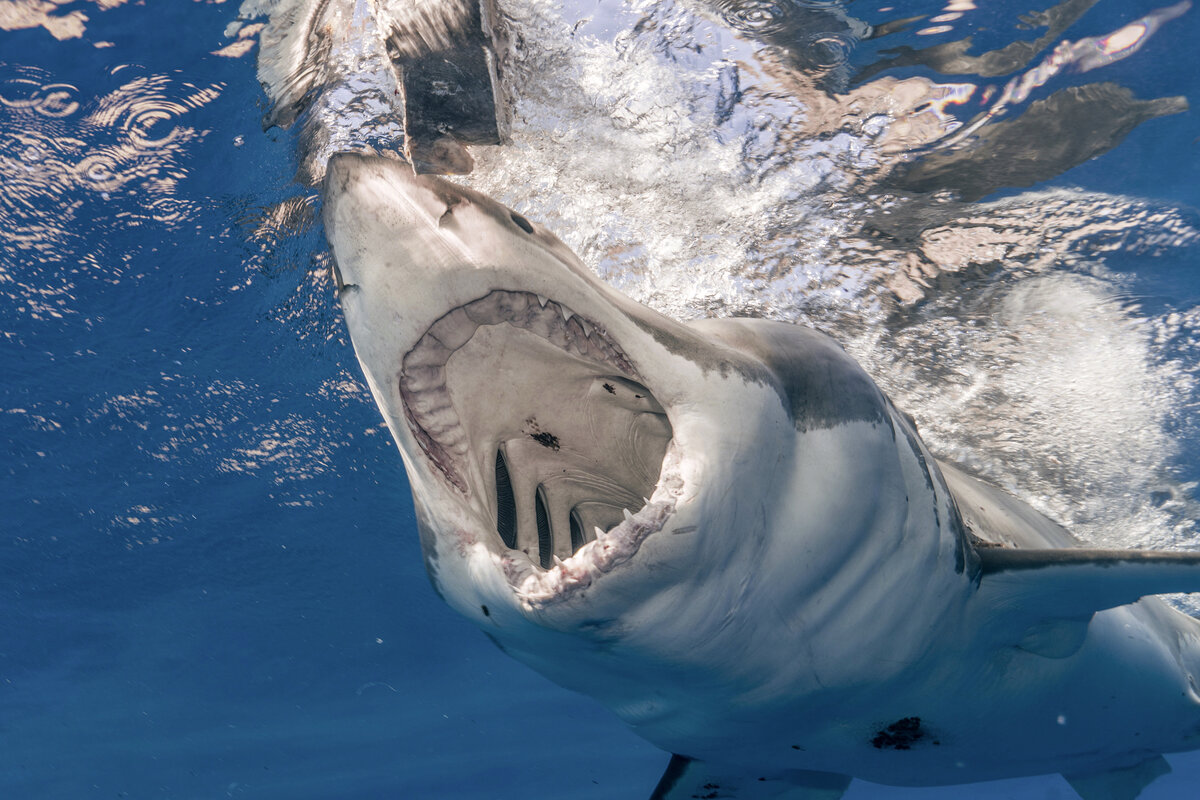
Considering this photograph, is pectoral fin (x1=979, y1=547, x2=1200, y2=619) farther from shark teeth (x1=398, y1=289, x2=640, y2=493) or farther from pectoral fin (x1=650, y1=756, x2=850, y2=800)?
shark teeth (x1=398, y1=289, x2=640, y2=493)

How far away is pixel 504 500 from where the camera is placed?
260cm

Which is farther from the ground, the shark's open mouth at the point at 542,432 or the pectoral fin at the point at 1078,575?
the shark's open mouth at the point at 542,432

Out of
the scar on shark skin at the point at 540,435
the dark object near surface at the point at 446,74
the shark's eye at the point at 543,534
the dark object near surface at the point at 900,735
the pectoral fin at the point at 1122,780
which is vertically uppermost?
the dark object near surface at the point at 446,74

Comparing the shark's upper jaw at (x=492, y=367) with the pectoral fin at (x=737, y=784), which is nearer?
the shark's upper jaw at (x=492, y=367)

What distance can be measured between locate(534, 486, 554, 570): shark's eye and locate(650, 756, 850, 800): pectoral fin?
71.8 inches

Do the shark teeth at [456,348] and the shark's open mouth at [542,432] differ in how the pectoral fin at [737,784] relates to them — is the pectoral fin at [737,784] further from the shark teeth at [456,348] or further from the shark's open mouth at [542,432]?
the shark teeth at [456,348]

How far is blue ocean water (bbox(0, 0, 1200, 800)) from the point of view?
536 centimetres

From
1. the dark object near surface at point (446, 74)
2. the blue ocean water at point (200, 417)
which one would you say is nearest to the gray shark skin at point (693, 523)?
the dark object near surface at point (446, 74)

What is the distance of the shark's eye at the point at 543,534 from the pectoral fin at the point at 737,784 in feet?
5.98

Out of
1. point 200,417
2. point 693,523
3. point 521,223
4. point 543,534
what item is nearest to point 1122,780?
point 543,534

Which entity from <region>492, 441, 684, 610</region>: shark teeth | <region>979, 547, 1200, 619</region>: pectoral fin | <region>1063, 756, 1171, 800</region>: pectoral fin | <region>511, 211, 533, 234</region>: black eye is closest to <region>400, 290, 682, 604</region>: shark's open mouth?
<region>492, 441, 684, 610</region>: shark teeth

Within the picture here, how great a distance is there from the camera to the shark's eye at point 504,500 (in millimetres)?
2586

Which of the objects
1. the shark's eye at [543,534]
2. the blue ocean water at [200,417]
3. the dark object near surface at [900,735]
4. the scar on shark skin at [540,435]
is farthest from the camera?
the blue ocean water at [200,417]

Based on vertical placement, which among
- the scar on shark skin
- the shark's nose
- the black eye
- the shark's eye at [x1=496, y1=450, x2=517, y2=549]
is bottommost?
the shark's eye at [x1=496, y1=450, x2=517, y2=549]
